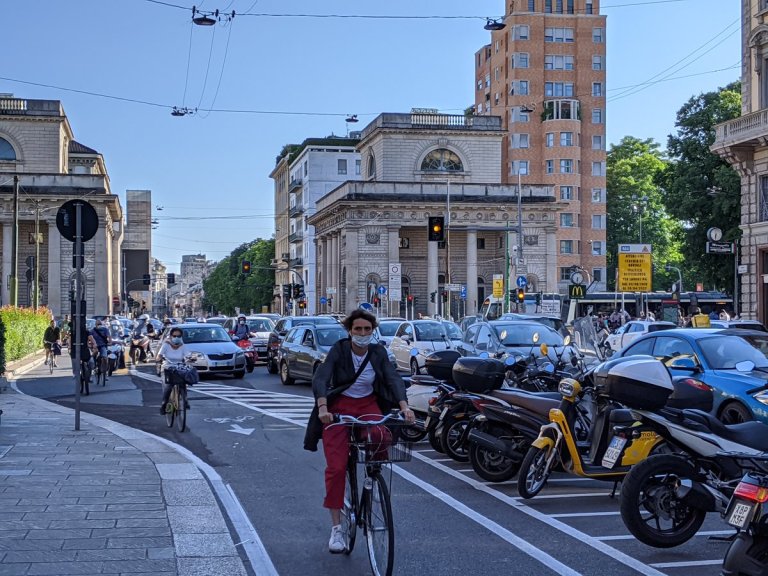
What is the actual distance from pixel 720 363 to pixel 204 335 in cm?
1870

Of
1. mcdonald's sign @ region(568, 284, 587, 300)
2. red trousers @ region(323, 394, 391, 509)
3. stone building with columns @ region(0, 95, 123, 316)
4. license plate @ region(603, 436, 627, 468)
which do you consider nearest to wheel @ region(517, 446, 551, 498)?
license plate @ region(603, 436, 627, 468)

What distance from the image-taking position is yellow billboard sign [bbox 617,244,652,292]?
104ft

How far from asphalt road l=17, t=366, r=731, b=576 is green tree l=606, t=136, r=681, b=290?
277 feet

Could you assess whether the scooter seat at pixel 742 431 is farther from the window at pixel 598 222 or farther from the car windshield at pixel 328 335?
the window at pixel 598 222

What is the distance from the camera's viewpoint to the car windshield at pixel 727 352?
1481cm

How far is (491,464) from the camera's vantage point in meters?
11.4

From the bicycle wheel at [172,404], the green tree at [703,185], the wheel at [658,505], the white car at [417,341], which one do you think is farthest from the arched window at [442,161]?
the wheel at [658,505]

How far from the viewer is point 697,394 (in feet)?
34.0

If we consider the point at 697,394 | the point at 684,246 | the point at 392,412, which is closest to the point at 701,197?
the point at 684,246

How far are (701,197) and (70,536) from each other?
49643 millimetres

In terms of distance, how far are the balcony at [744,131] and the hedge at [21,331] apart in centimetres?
2666

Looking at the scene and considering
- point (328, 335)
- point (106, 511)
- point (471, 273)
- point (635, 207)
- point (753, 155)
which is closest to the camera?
point (106, 511)

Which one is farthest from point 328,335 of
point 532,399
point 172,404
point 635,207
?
point 635,207

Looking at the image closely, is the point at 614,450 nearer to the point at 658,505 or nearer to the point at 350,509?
the point at 658,505
